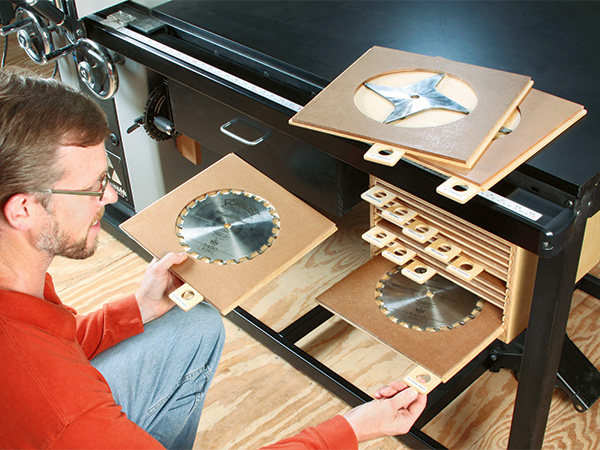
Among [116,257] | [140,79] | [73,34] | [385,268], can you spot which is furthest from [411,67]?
[116,257]

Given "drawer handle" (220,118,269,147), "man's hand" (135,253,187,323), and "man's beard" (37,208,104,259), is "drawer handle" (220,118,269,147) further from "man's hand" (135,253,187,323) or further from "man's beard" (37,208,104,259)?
"man's beard" (37,208,104,259)

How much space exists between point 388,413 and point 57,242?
62cm

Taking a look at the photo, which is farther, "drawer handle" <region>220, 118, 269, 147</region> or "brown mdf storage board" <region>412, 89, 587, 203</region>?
"drawer handle" <region>220, 118, 269, 147</region>

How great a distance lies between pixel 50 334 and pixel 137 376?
1.12 feet

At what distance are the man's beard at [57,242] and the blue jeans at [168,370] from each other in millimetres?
283

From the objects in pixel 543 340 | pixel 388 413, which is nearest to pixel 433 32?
pixel 543 340

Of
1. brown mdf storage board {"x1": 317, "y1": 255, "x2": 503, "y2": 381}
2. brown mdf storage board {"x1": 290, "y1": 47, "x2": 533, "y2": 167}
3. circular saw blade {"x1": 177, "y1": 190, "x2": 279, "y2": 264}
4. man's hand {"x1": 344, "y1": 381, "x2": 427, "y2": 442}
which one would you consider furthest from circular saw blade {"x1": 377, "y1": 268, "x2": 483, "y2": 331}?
brown mdf storage board {"x1": 290, "y1": 47, "x2": 533, "y2": 167}

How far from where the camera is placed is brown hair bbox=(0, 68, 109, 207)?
3.34ft

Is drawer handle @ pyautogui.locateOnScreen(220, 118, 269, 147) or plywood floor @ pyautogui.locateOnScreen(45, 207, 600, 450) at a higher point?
drawer handle @ pyautogui.locateOnScreen(220, 118, 269, 147)

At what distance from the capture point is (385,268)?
1494 millimetres

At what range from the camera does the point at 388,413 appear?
1.23 m

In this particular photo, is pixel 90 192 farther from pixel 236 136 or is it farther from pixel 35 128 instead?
pixel 236 136

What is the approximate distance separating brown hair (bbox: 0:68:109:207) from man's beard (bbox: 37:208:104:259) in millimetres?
71

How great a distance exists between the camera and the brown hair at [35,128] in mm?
1018
